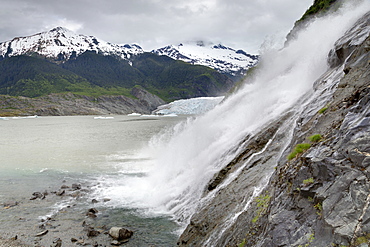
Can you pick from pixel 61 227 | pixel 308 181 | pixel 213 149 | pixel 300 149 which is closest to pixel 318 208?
pixel 308 181

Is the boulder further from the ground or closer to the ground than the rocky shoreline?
closer to the ground

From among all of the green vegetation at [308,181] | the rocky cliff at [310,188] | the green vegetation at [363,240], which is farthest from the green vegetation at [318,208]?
the green vegetation at [363,240]

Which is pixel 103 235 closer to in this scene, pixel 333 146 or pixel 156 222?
pixel 156 222

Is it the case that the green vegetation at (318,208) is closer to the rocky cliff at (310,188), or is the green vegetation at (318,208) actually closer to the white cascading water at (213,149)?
the rocky cliff at (310,188)

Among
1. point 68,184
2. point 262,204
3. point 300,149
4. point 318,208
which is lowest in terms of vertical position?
point 262,204

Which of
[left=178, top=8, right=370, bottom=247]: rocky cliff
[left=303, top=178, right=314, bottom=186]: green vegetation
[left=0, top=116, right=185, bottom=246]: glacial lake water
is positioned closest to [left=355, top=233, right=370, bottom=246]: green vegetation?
[left=178, top=8, right=370, bottom=247]: rocky cliff

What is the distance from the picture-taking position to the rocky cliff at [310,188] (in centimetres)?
568

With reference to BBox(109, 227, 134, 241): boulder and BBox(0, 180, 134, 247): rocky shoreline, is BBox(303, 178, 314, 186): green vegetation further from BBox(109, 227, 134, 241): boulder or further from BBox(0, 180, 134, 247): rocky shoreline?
BBox(109, 227, 134, 241): boulder

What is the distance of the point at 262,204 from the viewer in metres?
9.23

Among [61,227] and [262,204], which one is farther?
[61,227]

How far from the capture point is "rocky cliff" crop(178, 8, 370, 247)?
568 centimetres

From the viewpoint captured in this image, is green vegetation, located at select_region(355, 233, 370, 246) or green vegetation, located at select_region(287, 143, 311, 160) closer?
green vegetation, located at select_region(355, 233, 370, 246)

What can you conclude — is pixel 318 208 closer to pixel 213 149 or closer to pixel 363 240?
Answer: pixel 363 240

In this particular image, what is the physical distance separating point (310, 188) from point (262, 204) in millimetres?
2676
